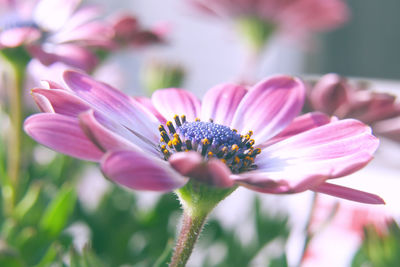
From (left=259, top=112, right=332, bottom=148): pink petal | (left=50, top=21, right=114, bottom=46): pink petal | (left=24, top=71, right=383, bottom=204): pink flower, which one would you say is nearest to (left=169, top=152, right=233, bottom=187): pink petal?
(left=24, top=71, right=383, bottom=204): pink flower

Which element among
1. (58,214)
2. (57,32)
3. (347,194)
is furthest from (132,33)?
(347,194)

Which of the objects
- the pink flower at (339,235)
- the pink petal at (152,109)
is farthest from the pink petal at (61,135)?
the pink flower at (339,235)

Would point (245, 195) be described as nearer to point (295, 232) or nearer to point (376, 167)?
point (376, 167)

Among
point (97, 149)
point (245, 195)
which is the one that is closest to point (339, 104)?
point (97, 149)

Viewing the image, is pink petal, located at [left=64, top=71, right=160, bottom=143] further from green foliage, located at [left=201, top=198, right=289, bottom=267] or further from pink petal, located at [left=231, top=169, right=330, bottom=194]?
green foliage, located at [left=201, top=198, right=289, bottom=267]

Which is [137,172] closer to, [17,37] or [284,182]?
[284,182]

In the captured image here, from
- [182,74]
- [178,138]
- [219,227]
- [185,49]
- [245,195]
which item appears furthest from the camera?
[185,49]

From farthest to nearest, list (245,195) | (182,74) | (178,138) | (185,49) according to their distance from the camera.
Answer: (185,49) < (245,195) < (182,74) < (178,138)
